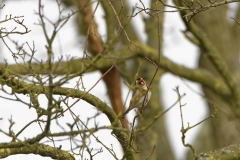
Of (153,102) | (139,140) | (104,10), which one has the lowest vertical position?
(139,140)

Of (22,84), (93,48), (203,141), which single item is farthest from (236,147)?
(203,141)

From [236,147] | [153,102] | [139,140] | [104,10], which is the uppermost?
[104,10]

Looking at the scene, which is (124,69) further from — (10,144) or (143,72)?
(10,144)

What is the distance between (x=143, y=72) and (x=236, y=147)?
154 inches

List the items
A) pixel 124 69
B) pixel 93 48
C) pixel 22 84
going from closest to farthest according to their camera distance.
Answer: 1. pixel 22 84
2. pixel 93 48
3. pixel 124 69

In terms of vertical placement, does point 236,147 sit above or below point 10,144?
above

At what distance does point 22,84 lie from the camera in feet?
10.1

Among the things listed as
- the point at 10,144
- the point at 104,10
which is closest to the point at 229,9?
the point at 104,10

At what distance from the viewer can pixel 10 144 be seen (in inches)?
107

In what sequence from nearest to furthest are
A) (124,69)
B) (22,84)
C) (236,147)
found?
(22,84)
(236,147)
(124,69)

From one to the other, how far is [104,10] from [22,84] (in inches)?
150

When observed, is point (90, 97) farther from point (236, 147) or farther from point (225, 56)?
point (225, 56)

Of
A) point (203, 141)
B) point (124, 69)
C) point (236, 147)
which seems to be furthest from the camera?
point (203, 141)

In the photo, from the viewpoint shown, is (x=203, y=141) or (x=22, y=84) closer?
(x=22, y=84)
